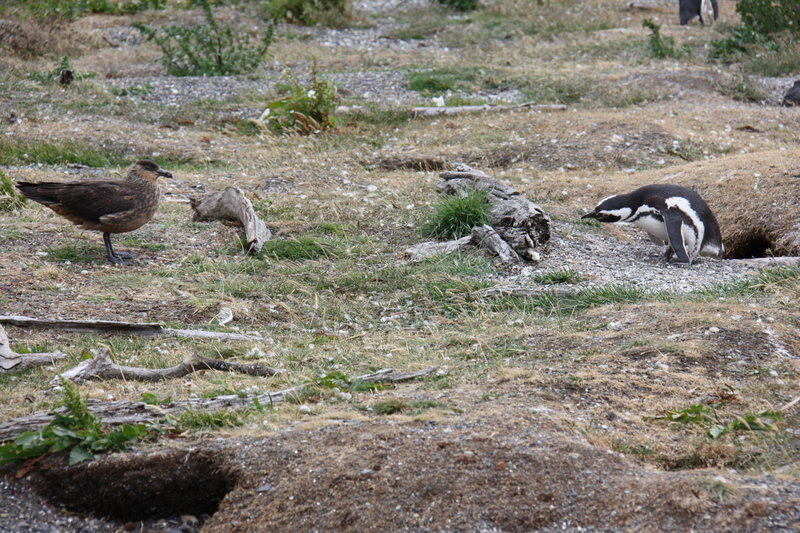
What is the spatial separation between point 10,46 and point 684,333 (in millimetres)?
13159

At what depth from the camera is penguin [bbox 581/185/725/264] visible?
23.7ft

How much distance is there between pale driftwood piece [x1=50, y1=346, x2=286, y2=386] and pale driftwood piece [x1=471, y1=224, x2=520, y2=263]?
2.68 m

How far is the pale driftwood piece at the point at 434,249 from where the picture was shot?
7305mm

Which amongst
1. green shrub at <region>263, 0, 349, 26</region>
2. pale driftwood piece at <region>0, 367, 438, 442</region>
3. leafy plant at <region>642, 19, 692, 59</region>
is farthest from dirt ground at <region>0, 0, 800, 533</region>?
green shrub at <region>263, 0, 349, 26</region>

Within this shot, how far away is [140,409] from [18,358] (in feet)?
3.74

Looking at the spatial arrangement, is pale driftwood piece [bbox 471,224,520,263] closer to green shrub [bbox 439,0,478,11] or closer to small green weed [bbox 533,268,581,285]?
small green weed [bbox 533,268,581,285]

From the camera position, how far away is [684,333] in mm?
5238

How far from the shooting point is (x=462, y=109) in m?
12.4

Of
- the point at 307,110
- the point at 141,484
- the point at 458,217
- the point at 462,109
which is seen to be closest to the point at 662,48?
the point at 462,109

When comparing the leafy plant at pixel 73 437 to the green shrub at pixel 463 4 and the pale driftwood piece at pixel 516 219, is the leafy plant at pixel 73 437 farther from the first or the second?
the green shrub at pixel 463 4

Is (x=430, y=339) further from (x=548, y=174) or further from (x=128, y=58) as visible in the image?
(x=128, y=58)

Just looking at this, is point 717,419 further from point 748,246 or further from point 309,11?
point 309,11

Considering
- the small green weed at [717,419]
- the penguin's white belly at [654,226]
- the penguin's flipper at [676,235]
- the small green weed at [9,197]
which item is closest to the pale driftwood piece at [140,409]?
the small green weed at [717,419]

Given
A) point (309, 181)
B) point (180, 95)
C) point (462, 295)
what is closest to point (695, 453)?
point (462, 295)
